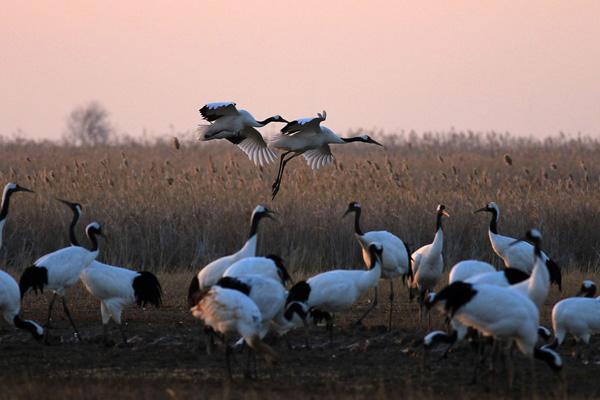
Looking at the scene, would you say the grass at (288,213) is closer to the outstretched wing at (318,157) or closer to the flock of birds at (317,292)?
the outstretched wing at (318,157)

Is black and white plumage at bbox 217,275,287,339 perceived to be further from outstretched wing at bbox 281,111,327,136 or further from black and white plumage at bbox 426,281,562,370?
outstretched wing at bbox 281,111,327,136

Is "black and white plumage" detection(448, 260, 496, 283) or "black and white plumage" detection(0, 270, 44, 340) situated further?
"black and white plumage" detection(448, 260, 496, 283)

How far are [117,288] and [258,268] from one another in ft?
4.64

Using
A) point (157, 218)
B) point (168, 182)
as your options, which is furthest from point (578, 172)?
point (157, 218)

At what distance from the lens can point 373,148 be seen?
33.6 metres

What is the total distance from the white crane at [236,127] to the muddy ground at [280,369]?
301 cm

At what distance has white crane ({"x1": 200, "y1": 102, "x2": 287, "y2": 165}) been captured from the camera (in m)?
13.4

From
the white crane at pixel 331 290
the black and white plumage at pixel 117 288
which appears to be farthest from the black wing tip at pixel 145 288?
the white crane at pixel 331 290

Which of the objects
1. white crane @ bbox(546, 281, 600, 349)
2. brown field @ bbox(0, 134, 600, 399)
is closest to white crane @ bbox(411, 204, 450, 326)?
brown field @ bbox(0, 134, 600, 399)

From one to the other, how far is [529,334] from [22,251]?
8.90 metres

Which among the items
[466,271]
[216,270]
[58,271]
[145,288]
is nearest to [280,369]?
[216,270]

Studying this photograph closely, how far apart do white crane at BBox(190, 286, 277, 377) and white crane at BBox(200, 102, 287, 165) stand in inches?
191

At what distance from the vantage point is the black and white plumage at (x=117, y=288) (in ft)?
33.9

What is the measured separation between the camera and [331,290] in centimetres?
981
